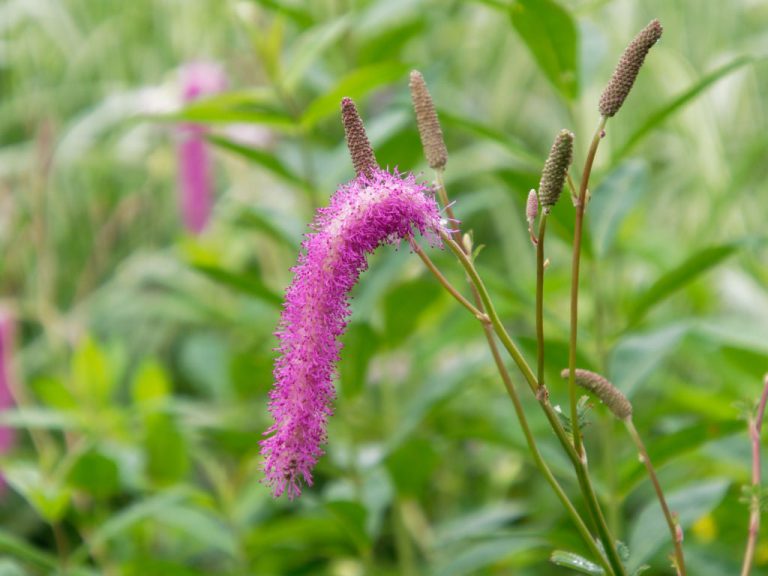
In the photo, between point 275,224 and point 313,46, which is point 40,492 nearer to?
point 275,224

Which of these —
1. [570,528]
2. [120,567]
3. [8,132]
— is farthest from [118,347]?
[8,132]

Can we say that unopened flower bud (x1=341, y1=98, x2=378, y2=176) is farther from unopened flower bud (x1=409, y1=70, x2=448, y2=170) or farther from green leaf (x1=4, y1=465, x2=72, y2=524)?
green leaf (x1=4, y1=465, x2=72, y2=524)

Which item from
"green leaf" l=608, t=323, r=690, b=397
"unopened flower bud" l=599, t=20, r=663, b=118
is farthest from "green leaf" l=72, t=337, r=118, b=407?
"unopened flower bud" l=599, t=20, r=663, b=118

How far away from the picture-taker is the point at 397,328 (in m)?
1.41

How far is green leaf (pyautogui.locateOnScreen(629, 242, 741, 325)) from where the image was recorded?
3.43 ft

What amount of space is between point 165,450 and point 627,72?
1.03 meters

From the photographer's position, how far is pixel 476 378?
4.27ft

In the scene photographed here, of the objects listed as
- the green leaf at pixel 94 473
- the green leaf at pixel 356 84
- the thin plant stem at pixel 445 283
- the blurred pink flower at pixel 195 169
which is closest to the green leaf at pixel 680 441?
the thin plant stem at pixel 445 283

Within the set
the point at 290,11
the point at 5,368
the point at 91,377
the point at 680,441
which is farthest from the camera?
the point at 5,368

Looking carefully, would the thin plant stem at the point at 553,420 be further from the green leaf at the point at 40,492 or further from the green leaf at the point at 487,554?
the green leaf at the point at 40,492

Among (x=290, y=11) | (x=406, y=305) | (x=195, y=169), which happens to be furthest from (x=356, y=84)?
(x=195, y=169)

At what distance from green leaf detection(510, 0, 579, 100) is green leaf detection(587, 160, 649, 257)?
130 mm

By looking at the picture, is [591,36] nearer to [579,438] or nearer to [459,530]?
[459,530]

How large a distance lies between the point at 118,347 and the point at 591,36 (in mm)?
1004
